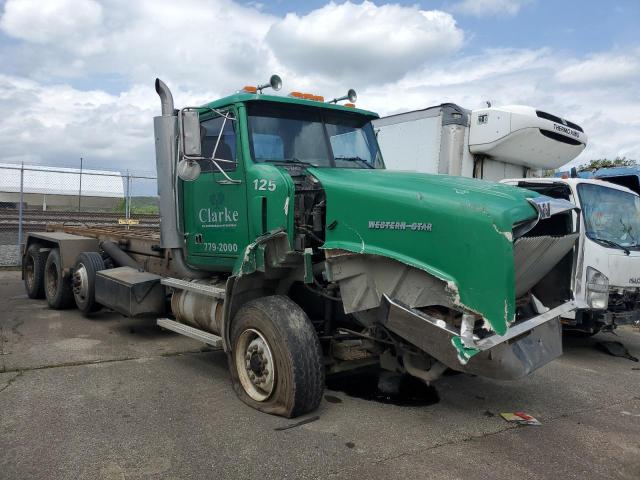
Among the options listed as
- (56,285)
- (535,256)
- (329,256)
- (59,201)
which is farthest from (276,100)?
(59,201)

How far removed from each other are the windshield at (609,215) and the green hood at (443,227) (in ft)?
10.8

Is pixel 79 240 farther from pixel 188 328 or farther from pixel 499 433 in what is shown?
pixel 499 433

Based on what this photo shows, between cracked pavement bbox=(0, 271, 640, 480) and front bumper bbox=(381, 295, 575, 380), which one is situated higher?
front bumper bbox=(381, 295, 575, 380)

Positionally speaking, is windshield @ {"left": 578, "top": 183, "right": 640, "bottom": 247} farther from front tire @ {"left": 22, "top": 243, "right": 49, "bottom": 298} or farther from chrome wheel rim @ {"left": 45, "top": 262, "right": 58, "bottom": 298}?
front tire @ {"left": 22, "top": 243, "right": 49, "bottom": 298}

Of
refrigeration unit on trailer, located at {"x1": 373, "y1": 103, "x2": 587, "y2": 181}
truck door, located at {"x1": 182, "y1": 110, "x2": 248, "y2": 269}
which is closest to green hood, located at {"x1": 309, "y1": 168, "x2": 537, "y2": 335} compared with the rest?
truck door, located at {"x1": 182, "y1": 110, "x2": 248, "y2": 269}

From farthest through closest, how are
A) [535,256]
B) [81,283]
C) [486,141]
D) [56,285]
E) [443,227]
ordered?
[56,285]
[486,141]
[81,283]
[535,256]
[443,227]

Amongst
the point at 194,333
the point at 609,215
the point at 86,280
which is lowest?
the point at 194,333

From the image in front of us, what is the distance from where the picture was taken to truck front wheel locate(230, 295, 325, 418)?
4145 millimetres

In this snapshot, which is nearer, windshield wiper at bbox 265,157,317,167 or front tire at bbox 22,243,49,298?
windshield wiper at bbox 265,157,317,167

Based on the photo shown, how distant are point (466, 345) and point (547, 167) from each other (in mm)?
6511

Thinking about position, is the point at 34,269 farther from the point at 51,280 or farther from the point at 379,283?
the point at 379,283

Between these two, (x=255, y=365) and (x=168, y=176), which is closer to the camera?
(x=255, y=365)

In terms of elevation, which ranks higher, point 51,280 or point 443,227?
point 443,227

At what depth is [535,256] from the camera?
4.00m
